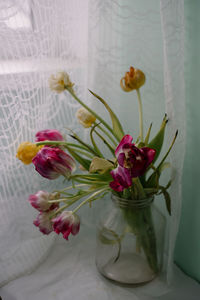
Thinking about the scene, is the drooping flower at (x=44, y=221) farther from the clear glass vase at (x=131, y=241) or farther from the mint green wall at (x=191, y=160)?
the mint green wall at (x=191, y=160)

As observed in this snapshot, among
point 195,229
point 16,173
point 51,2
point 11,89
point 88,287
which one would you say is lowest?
point 88,287

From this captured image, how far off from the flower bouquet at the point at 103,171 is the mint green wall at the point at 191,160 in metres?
0.09

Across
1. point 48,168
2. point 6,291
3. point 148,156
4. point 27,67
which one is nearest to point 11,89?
point 27,67

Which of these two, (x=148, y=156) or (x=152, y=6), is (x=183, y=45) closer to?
(x=152, y=6)

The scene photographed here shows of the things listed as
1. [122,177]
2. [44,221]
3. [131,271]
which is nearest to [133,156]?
[122,177]

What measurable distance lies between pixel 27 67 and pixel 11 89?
6 cm

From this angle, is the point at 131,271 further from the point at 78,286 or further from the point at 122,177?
the point at 122,177

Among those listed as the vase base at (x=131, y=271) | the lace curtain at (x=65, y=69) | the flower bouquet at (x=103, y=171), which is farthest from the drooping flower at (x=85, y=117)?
the vase base at (x=131, y=271)

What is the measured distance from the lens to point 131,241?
79 cm

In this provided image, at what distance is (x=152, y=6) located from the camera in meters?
0.77

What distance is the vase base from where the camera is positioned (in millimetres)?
823

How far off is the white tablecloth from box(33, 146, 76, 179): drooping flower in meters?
0.32

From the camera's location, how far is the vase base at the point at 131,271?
823 mm

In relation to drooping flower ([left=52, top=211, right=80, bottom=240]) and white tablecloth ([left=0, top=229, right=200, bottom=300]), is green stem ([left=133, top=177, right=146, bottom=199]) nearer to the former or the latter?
drooping flower ([left=52, top=211, right=80, bottom=240])
